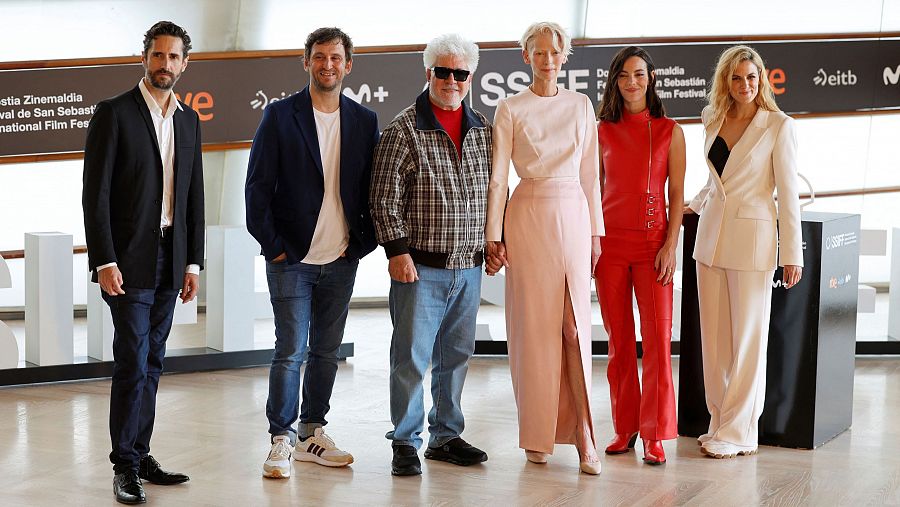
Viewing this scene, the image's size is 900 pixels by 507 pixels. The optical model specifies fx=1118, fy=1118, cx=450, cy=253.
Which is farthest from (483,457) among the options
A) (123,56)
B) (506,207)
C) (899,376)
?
(123,56)

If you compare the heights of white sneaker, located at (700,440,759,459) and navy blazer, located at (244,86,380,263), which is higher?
navy blazer, located at (244,86,380,263)

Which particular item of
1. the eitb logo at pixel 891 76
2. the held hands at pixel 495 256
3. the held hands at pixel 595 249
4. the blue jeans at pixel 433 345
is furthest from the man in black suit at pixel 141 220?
the eitb logo at pixel 891 76

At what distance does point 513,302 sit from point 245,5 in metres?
4.50

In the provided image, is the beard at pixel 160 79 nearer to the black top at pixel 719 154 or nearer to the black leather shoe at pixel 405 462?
the black leather shoe at pixel 405 462

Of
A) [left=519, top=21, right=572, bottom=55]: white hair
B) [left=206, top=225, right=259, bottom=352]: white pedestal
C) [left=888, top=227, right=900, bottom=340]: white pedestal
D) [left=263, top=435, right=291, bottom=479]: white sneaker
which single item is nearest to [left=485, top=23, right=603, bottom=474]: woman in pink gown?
[left=519, top=21, right=572, bottom=55]: white hair

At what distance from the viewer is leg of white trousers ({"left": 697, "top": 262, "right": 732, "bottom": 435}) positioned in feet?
14.9

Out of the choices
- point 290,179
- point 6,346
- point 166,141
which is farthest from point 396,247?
point 6,346

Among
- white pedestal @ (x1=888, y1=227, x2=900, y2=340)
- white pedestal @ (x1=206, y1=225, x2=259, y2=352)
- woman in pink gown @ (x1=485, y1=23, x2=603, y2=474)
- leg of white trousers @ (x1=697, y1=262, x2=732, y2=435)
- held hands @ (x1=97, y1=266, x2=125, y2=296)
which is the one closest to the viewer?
held hands @ (x1=97, y1=266, x2=125, y2=296)

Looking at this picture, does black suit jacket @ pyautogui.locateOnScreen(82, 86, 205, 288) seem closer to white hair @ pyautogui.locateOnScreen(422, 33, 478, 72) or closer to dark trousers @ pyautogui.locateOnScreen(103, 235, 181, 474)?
dark trousers @ pyautogui.locateOnScreen(103, 235, 181, 474)

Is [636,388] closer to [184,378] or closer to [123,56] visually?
[184,378]

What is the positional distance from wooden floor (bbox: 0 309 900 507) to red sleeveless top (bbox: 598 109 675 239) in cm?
96

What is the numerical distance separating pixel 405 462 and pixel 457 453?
0.27 metres

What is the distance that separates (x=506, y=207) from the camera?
14.0 feet

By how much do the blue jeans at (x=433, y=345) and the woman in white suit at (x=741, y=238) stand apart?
1.01 metres
